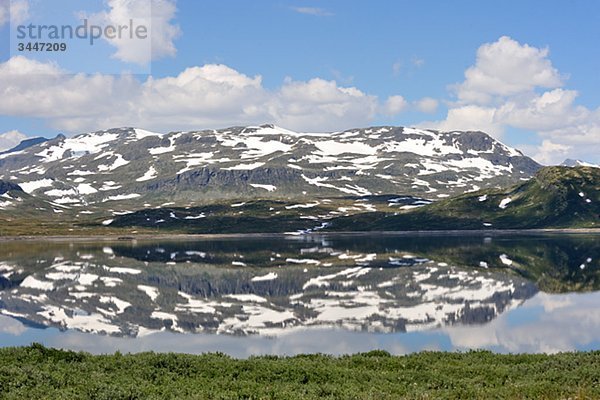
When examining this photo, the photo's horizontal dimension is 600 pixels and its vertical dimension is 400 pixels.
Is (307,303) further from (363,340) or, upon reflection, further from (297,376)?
(297,376)

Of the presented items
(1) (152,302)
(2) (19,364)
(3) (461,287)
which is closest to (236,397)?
(2) (19,364)

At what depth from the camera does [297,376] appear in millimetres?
32375

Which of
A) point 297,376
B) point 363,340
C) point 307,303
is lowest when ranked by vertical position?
point 363,340

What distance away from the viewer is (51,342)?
200ft

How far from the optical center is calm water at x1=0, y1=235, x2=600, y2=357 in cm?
6009

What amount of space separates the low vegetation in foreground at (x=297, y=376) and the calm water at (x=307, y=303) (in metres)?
18.2

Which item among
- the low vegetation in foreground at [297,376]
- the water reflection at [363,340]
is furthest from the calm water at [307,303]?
the low vegetation in foreground at [297,376]

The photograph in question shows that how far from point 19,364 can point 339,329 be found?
3889 cm

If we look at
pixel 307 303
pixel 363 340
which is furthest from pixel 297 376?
pixel 307 303

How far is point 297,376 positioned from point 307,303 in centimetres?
5388

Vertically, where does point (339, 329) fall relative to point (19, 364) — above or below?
below

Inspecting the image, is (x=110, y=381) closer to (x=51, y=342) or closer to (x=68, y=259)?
(x=51, y=342)

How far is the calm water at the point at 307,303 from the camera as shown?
197ft

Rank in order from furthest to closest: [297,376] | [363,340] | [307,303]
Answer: [307,303] → [363,340] → [297,376]
